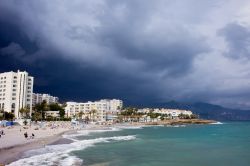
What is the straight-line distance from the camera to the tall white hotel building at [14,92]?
450ft

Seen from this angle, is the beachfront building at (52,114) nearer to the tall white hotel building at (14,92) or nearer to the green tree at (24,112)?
the tall white hotel building at (14,92)

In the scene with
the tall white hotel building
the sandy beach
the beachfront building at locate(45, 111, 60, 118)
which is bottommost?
the sandy beach

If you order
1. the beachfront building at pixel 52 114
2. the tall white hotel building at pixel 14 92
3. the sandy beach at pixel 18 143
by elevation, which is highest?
the tall white hotel building at pixel 14 92

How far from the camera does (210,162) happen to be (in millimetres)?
29766

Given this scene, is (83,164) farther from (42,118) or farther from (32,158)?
(42,118)

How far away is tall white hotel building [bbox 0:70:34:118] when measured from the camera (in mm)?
137250

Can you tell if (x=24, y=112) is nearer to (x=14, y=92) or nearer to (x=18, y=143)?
(x=14, y=92)

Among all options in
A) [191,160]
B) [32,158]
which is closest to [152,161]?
[191,160]

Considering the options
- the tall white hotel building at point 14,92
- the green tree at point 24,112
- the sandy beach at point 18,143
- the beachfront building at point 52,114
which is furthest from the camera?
the beachfront building at point 52,114

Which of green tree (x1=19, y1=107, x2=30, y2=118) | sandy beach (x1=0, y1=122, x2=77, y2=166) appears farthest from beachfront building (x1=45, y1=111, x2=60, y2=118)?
sandy beach (x1=0, y1=122, x2=77, y2=166)

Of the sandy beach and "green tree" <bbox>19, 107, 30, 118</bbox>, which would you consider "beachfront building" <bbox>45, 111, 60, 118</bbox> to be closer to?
"green tree" <bbox>19, 107, 30, 118</bbox>

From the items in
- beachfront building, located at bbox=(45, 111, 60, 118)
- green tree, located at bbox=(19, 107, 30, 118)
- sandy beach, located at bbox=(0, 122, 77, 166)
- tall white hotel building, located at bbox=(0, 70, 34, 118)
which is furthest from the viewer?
beachfront building, located at bbox=(45, 111, 60, 118)

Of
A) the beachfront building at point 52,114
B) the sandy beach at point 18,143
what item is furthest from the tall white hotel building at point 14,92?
the sandy beach at point 18,143

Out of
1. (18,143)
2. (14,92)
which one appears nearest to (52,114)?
(14,92)
